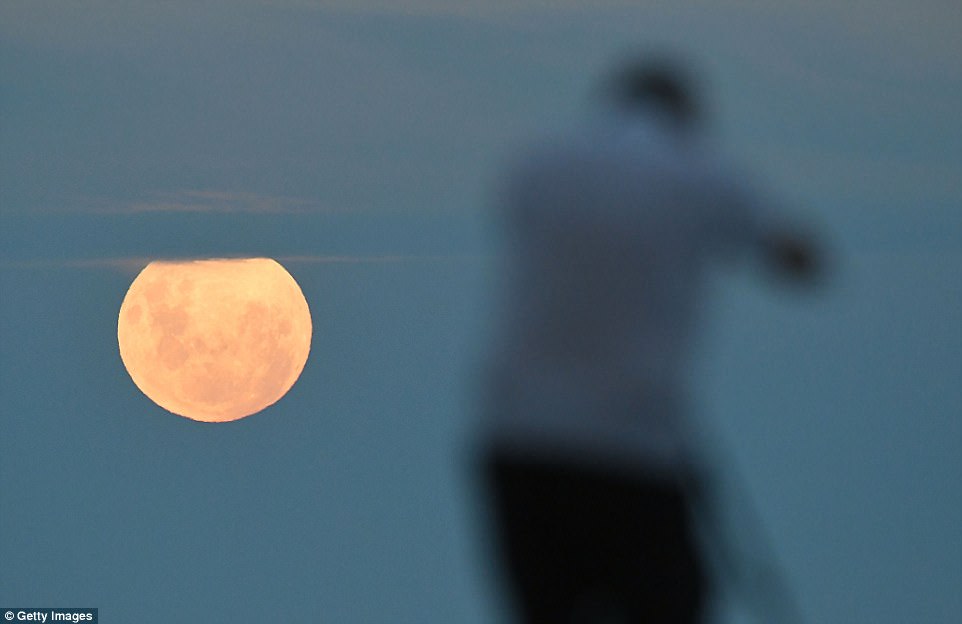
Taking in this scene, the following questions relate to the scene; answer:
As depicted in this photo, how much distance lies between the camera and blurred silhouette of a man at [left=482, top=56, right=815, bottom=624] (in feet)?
12.0

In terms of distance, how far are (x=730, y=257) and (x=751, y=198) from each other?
0.14 metres

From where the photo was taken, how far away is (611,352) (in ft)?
12.0

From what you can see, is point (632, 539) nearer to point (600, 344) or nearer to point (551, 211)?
point (600, 344)

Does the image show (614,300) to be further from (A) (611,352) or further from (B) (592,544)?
(B) (592,544)

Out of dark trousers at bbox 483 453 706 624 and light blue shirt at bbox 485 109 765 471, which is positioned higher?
light blue shirt at bbox 485 109 765 471

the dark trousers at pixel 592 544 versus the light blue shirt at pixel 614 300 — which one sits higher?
the light blue shirt at pixel 614 300

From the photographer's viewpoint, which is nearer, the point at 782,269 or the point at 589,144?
the point at 782,269

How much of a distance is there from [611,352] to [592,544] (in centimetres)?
46

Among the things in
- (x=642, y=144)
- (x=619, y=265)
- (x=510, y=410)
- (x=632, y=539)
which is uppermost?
(x=642, y=144)

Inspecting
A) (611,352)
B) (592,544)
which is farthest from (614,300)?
(592,544)

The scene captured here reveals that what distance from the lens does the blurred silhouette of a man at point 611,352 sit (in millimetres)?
3654

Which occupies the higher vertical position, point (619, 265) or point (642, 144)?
point (642, 144)

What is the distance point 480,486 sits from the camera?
12.6 ft

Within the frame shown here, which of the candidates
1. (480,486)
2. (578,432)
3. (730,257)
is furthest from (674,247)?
(480,486)
